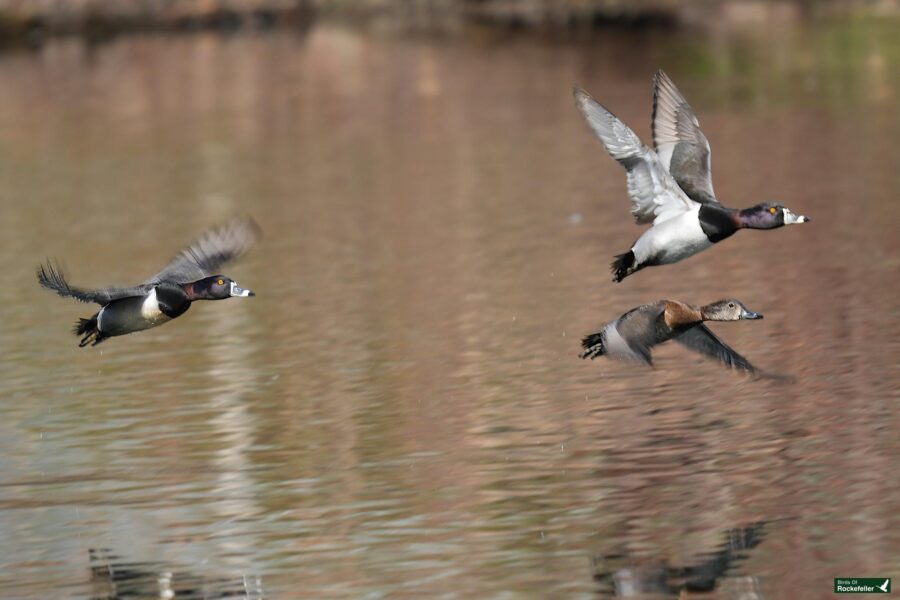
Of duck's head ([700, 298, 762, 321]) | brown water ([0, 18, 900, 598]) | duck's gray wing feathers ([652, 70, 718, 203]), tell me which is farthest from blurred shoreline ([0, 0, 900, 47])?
duck's head ([700, 298, 762, 321])

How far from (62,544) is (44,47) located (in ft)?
165

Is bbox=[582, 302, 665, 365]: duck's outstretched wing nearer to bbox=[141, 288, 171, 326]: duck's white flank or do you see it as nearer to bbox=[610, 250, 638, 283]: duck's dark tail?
bbox=[610, 250, 638, 283]: duck's dark tail

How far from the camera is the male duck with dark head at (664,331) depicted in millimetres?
12148

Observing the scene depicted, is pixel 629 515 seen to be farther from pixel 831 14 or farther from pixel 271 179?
pixel 831 14

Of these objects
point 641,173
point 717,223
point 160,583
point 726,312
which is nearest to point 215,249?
point 641,173

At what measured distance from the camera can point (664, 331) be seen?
12.3 meters

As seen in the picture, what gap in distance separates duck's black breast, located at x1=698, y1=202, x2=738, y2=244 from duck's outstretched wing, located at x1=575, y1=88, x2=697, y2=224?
12.8 inches

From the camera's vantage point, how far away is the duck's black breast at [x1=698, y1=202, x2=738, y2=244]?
1323cm

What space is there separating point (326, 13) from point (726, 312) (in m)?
53.6

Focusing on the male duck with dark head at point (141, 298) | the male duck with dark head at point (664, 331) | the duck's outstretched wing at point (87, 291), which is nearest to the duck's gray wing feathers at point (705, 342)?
the male duck with dark head at point (664, 331)

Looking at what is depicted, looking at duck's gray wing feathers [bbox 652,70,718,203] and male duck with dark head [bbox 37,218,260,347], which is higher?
duck's gray wing feathers [bbox 652,70,718,203]

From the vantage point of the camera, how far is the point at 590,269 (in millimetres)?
19422

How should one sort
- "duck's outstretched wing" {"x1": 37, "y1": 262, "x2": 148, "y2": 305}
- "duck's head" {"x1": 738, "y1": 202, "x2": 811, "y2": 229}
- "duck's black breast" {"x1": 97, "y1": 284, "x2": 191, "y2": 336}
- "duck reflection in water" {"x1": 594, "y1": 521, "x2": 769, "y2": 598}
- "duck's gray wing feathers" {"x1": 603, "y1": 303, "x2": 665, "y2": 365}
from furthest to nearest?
"duck's head" {"x1": 738, "y1": 202, "x2": 811, "y2": 229} → "duck's black breast" {"x1": 97, "y1": 284, "x2": 191, "y2": 336} → "duck's outstretched wing" {"x1": 37, "y1": 262, "x2": 148, "y2": 305} → "duck's gray wing feathers" {"x1": 603, "y1": 303, "x2": 665, "y2": 365} → "duck reflection in water" {"x1": 594, "y1": 521, "x2": 769, "y2": 598}

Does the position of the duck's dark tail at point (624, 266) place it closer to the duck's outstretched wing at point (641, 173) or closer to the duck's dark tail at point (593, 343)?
the duck's outstretched wing at point (641, 173)
